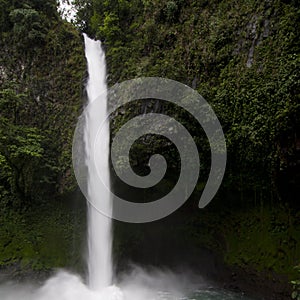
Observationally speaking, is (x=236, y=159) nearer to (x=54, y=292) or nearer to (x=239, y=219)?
(x=239, y=219)

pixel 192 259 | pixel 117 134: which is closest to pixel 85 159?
pixel 117 134

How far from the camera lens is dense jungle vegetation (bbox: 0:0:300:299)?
792 centimetres

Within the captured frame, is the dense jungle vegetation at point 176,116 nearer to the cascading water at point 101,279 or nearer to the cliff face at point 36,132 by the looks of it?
the cliff face at point 36,132

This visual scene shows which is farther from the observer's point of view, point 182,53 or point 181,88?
point 182,53

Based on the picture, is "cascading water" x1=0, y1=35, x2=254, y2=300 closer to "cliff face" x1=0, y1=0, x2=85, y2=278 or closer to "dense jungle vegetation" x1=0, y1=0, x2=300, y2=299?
"dense jungle vegetation" x1=0, y1=0, x2=300, y2=299

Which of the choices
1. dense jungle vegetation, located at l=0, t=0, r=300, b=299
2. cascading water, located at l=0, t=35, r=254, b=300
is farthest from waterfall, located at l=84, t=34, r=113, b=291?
dense jungle vegetation, located at l=0, t=0, r=300, b=299

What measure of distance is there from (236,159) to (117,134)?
330 centimetres

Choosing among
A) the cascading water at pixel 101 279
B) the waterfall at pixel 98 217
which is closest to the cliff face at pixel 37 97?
the waterfall at pixel 98 217

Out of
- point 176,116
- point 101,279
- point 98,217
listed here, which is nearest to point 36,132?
point 98,217

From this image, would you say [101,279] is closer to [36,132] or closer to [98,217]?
[98,217]

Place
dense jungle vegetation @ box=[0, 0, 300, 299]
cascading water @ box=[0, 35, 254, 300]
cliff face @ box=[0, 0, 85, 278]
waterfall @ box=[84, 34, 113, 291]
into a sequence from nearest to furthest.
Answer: dense jungle vegetation @ box=[0, 0, 300, 299]
cascading water @ box=[0, 35, 254, 300]
waterfall @ box=[84, 34, 113, 291]
cliff face @ box=[0, 0, 85, 278]

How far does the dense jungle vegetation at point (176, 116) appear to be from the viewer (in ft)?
26.0

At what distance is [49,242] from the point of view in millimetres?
10805

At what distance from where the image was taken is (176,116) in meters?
9.11
